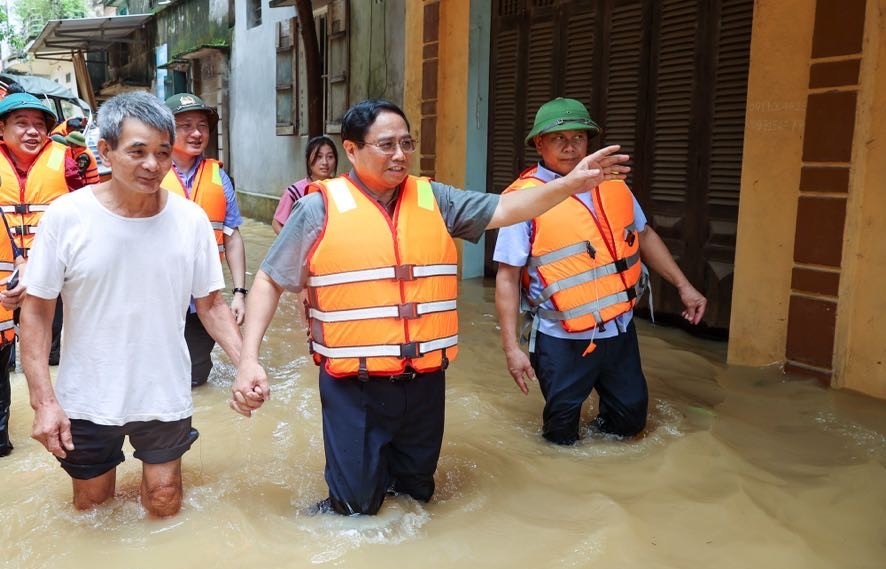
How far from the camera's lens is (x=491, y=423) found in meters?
4.29

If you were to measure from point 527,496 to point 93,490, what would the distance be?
1722 millimetres

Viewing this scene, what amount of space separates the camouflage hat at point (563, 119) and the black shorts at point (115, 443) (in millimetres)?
1991

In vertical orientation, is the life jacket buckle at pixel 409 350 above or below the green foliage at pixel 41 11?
below

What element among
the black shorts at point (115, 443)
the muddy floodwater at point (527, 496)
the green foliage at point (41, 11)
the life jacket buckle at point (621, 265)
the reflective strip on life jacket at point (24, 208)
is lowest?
the muddy floodwater at point (527, 496)

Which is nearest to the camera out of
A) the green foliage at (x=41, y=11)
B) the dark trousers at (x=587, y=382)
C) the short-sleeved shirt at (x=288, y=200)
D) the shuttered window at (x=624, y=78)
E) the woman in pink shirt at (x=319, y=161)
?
the dark trousers at (x=587, y=382)

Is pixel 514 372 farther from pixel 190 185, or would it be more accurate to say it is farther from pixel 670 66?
pixel 670 66

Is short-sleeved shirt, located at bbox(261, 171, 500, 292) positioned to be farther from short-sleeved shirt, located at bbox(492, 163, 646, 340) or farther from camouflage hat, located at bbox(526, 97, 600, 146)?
camouflage hat, located at bbox(526, 97, 600, 146)

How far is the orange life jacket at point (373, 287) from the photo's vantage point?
281cm

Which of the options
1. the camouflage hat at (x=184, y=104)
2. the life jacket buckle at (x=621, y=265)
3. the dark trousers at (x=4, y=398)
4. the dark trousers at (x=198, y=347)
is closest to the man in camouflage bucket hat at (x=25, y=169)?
the dark trousers at (x=4, y=398)

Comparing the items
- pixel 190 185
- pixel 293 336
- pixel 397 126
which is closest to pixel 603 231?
pixel 397 126

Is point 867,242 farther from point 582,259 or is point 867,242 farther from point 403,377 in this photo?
point 403,377

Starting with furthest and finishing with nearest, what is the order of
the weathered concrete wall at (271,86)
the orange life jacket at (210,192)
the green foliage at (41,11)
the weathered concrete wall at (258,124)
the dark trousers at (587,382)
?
1. the green foliage at (41,11)
2. the weathered concrete wall at (258,124)
3. the weathered concrete wall at (271,86)
4. the orange life jacket at (210,192)
5. the dark trousers at (587,382)

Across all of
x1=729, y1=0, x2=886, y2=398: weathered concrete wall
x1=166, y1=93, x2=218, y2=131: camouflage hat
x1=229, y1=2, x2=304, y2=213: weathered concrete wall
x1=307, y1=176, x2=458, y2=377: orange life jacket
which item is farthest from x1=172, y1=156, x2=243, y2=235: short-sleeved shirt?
x1=229, y1=2, x2=304, y2=213: weathered concrete wall

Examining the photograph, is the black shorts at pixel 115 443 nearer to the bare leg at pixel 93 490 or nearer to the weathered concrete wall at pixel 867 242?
the bare leg at pixel 93 490
